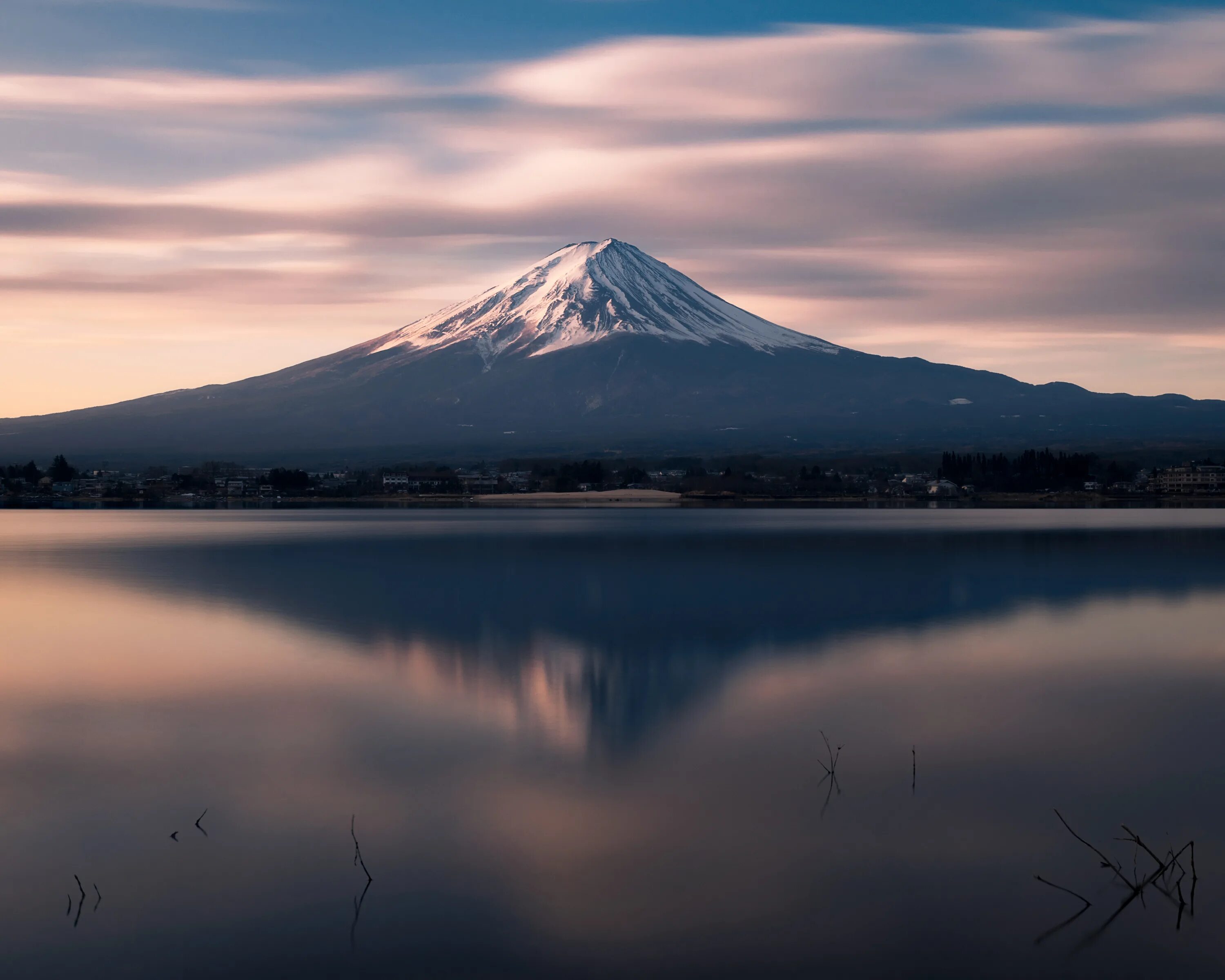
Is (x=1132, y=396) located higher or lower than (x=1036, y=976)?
higher

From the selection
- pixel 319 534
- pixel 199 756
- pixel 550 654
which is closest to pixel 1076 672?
pixel 550 654

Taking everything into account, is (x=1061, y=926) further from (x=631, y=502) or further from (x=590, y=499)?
(x=590, y=499)

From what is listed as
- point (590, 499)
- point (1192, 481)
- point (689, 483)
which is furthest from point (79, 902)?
point (1192, 481)

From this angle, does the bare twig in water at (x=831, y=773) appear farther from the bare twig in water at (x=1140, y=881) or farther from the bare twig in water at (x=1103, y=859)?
the bare twig in water at (x=1140, y=881)

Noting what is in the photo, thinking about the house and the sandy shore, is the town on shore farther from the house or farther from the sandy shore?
the sandy shore

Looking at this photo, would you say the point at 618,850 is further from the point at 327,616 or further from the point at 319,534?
the point at 319,534

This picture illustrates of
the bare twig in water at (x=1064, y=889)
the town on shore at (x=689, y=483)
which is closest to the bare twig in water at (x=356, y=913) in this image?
the bare twig in water at (x=1064, y=889)
